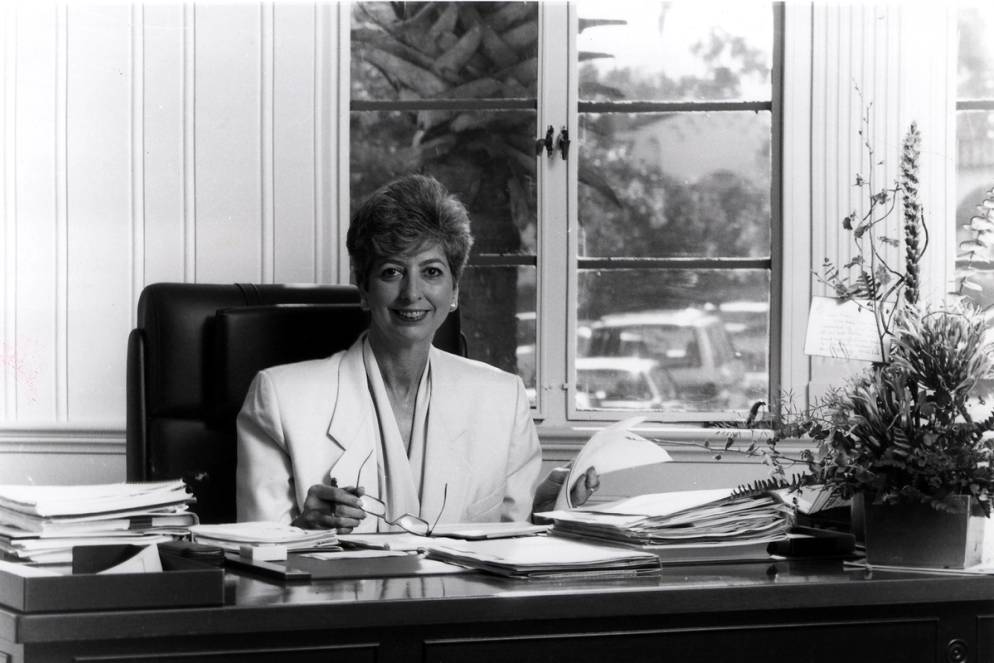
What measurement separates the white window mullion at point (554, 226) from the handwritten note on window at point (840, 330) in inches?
48.8

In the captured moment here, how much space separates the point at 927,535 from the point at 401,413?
1.20 metres

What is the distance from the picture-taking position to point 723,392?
3.34m

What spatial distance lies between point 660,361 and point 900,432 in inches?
67.5

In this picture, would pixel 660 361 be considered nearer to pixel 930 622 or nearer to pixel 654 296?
pixel 654 296

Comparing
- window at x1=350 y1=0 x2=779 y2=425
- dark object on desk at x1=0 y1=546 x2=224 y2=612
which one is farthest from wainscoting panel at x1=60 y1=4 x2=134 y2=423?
dark object on desk at x1=0 y1=546 x2=224 y2=612

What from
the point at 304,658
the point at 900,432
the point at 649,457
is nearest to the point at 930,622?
the point at 900,432

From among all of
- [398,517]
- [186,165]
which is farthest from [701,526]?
[186,165]

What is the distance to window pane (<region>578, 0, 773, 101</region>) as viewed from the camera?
3311 millimetres

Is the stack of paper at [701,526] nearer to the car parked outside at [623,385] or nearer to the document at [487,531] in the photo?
the document at [487,531]

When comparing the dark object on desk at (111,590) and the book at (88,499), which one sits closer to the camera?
the dark object on desk at (111,590)

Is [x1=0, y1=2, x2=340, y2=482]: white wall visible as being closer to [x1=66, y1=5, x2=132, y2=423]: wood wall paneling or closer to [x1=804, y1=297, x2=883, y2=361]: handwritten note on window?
[x1=66, y1=5, x2=132, y2=423]: wood wall paneling

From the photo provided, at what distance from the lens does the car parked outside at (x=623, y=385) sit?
3.34 metres

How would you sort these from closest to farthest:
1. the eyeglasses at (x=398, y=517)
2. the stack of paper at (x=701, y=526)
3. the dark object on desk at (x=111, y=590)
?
1. the dark object on desk at (x=111, y=590)
2. the stack of paper at (x=701, y=526)
3. the eyeglasses at (x=398, y=517)

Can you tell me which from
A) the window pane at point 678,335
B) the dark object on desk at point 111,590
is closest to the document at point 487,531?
the dark object on desk at point 111,590
